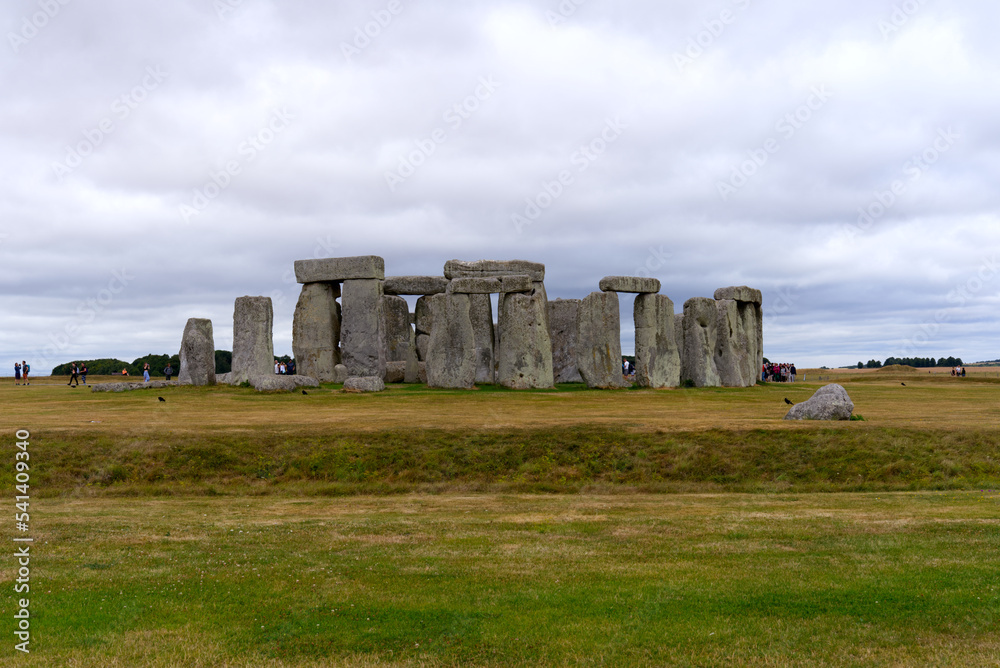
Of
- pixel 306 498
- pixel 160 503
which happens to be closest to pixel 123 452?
pixel 160 503

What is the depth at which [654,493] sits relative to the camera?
1736 cm

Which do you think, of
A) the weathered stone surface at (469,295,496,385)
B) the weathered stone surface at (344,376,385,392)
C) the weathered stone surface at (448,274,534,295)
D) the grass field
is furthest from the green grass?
the weathered stone surface at (469,295,496,385)

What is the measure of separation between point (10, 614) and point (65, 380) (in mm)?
45588

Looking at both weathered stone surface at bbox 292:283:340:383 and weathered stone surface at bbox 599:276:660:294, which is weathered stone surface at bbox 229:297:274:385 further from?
weathered stone surface at bbox 599:276:660:294

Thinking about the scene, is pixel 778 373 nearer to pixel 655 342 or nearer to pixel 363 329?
pixel 655 342

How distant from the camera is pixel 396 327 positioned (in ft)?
141

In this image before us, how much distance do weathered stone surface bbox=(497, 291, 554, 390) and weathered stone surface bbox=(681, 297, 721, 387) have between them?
6649 millimetres

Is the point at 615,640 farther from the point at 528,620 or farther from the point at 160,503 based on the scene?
the point at 160,503

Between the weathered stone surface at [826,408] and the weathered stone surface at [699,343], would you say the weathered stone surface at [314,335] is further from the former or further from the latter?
the weathered stone surface at [826,408]

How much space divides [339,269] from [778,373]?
24.4 metres

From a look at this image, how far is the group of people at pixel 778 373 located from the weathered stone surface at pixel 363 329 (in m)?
20.1

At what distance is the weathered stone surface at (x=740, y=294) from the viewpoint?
3884 cm

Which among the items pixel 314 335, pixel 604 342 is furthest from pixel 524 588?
pixel 314 335

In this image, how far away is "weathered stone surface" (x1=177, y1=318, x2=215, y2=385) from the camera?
34.5 meters
